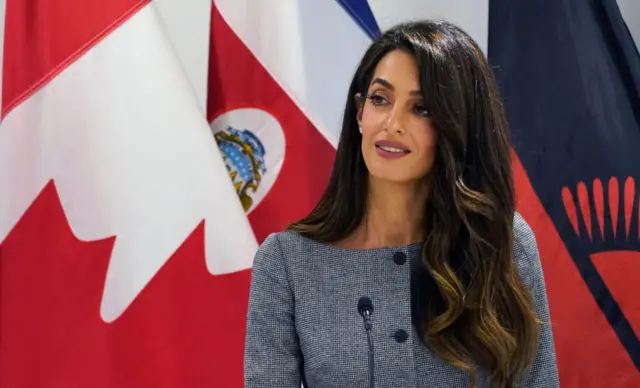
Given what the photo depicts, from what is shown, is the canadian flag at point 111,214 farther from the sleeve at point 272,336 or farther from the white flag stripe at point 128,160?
the sleeve at point 272,336

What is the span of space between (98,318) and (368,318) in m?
0.71

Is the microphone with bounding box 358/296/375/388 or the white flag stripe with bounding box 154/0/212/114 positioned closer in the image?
the microphone with bounding box 358/296/375/388

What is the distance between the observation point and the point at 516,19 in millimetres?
1705

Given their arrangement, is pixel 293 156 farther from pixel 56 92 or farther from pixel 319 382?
pixel 319 382

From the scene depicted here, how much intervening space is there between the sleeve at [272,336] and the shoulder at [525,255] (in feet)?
1.14

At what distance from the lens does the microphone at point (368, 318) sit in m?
1.05

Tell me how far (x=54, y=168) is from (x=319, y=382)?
0.78 meters

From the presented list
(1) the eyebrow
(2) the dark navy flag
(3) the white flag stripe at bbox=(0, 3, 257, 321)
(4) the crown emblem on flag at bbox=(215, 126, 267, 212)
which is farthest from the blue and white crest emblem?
(1) the eyebrow

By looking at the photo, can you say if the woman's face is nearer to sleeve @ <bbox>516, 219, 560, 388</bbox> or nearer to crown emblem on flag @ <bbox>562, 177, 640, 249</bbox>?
sleeve @ <bbox>516, 219, 560, 388</bbox>

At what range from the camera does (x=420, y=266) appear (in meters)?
1.11

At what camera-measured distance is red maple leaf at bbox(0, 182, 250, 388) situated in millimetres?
1538

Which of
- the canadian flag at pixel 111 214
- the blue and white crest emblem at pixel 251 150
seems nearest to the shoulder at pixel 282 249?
the canadian flag at pixel 111 214

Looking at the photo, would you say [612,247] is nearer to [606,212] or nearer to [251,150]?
[606,212]

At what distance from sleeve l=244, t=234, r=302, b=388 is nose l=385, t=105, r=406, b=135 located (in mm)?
270
